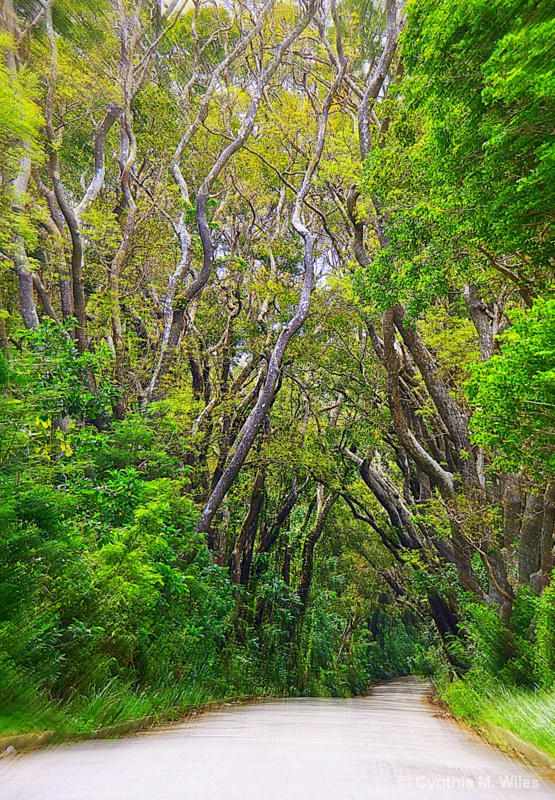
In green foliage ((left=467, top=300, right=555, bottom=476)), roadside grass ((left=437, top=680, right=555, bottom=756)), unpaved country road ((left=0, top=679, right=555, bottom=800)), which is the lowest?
roadside grass ((left=437, top=680, right=555, bottom=756))

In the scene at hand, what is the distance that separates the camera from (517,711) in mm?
5449

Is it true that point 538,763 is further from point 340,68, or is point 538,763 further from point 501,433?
point 340,68

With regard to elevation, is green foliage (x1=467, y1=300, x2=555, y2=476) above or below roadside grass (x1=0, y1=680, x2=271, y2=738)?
above

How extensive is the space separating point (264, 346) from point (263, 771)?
36.5 ft

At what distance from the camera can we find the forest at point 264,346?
16.8 feet

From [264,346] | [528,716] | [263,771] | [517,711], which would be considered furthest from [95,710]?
[264,346]

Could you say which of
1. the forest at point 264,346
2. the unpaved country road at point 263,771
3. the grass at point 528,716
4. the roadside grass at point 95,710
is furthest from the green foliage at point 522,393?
the roadside grass at point 95,710

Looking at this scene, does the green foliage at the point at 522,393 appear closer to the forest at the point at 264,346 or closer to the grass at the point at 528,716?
the forest at the point at 264,346

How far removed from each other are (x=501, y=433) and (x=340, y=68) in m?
10.9

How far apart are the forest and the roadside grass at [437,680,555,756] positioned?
0.07 m

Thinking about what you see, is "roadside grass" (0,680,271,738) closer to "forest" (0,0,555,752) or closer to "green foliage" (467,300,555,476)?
"forest" (0,0,555,752)

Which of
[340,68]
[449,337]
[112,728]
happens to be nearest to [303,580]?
[449,337]

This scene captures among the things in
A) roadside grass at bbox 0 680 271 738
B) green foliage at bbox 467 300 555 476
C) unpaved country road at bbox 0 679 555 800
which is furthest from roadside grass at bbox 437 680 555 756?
roadside grass at bbox 0 680 271 738

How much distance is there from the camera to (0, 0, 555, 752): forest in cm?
512
